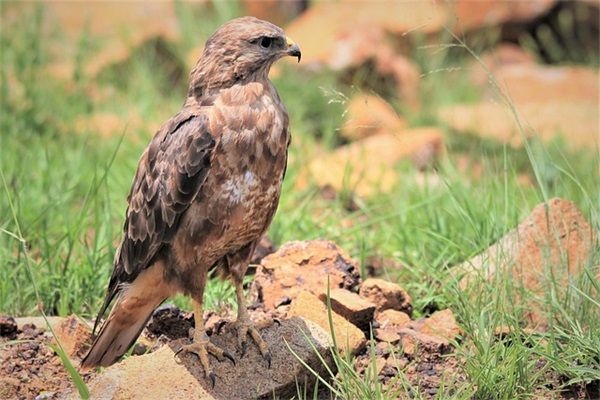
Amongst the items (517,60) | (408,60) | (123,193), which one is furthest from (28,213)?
(517,60)

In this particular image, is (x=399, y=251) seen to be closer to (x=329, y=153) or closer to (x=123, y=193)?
(x=123, y=193)

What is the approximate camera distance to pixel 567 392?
12.7 feet

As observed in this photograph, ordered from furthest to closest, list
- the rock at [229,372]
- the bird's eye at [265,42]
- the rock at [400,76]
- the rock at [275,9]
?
the rock at [275,9], the rock at [400,76], the bird's eye at [265,42], the rock at [229,372]

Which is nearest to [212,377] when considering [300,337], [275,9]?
[300,337]

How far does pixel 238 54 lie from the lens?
4.00 m

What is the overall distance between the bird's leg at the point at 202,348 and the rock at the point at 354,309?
0.59 m

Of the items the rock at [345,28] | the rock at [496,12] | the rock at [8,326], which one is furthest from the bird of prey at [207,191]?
the rock at [496,12]

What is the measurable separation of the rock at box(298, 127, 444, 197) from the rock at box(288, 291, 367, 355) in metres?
1.89

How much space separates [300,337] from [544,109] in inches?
219

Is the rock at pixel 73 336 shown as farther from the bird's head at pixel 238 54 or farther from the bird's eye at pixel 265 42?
the bird's eye at pixel 265 42

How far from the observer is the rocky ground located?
3777 mm

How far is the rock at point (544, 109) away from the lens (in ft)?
26.4

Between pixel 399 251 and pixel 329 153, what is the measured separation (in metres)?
2.28

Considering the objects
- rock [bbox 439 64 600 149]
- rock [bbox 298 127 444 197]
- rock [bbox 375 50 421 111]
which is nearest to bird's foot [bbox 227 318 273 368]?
rock [bbox 298 127 444 197]
